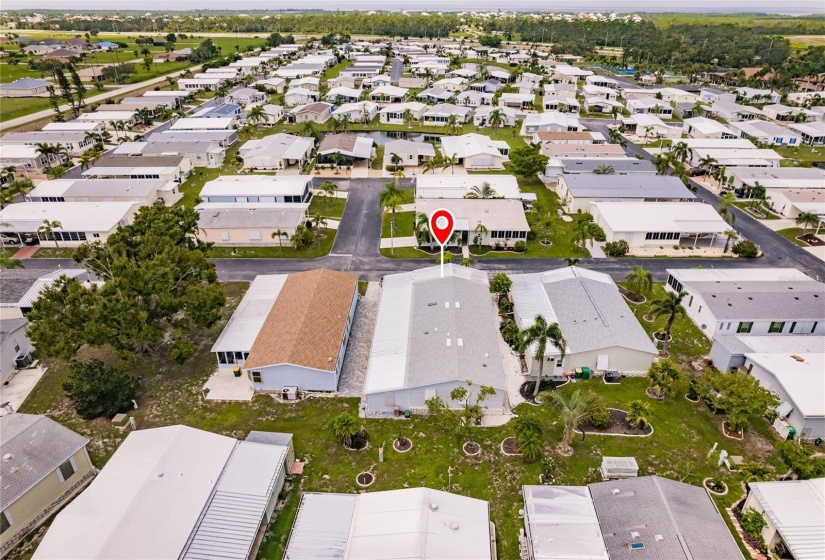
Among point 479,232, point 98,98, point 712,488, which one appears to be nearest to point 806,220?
point 479,232

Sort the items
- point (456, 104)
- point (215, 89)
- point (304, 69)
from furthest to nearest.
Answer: point (304, 69) → point (215, 89) → point (456, 104)

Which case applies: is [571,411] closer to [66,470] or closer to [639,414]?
[639,414]

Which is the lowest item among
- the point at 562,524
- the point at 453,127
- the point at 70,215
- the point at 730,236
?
the point at 562,524

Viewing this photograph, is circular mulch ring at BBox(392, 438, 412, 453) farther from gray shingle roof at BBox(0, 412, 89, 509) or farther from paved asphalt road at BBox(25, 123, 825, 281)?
paved asphalt road at BBox(25, 123, 825, 281)

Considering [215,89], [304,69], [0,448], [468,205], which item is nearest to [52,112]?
[215,89]

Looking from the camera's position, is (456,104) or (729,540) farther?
(456,104)

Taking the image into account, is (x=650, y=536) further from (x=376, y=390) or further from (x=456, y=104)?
(x=456, y=104)

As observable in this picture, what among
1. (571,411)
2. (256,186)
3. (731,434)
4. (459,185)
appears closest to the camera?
(571,411)
